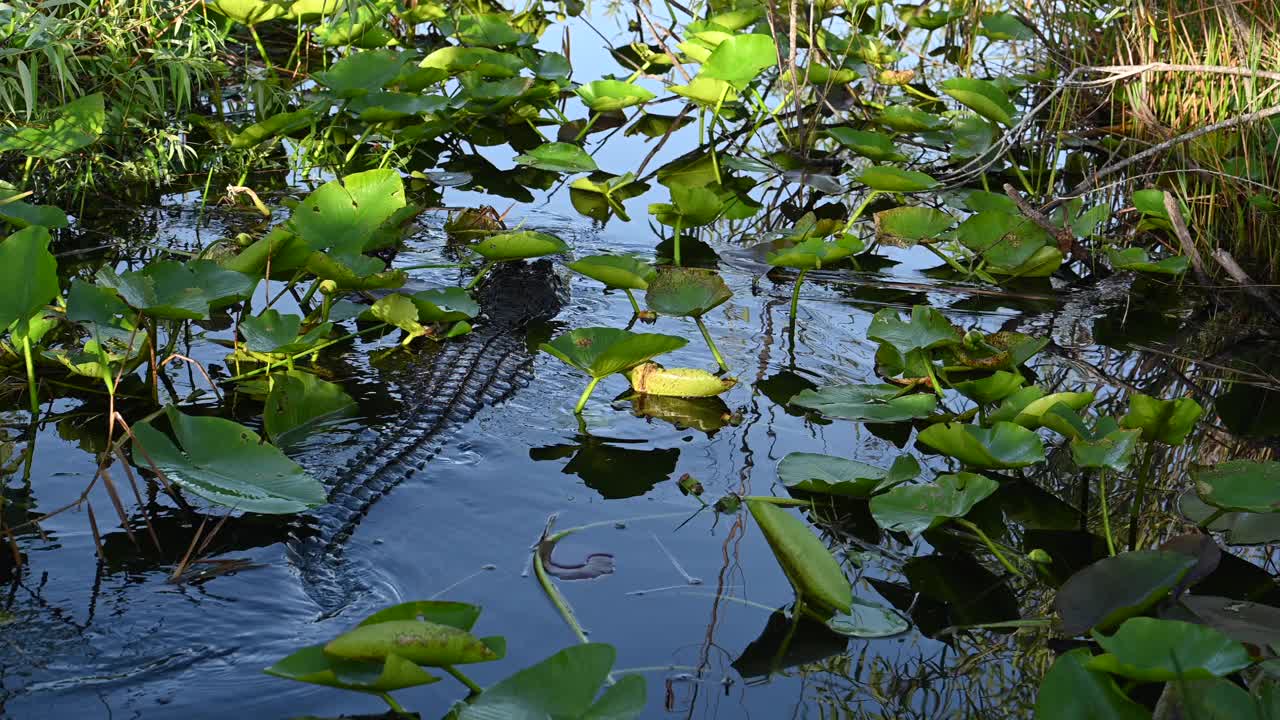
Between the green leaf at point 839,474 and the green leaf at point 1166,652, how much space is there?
529 mm

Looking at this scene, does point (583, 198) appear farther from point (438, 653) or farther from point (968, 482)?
point (438, 653)

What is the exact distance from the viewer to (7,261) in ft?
5.43

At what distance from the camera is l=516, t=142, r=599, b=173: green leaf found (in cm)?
338

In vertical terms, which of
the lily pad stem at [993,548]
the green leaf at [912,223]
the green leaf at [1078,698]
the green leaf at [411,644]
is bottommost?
the lily pad stem at [993,548]

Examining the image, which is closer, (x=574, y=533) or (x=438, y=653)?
(x=438, y=653)

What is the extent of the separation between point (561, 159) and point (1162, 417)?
2.08m

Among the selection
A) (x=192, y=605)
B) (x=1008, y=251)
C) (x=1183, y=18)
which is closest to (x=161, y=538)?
(x=192, y=605)

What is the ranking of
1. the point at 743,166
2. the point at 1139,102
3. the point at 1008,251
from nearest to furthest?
1. the point at 1008,251
2. the point at 1139,102
3. the point at 743,166

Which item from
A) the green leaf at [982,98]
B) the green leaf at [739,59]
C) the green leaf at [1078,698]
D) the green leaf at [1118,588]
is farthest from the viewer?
the green leaf at [739,59]

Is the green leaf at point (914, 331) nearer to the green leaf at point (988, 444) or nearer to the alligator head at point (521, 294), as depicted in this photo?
the green leaf at point (988, 444)

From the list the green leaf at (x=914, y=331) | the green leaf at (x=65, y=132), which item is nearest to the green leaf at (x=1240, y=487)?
the green leaf at (x=914, y=331)

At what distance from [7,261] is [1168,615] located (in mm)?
1624

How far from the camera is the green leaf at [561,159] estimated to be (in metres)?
3.38

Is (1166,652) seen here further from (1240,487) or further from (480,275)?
(480,275)
